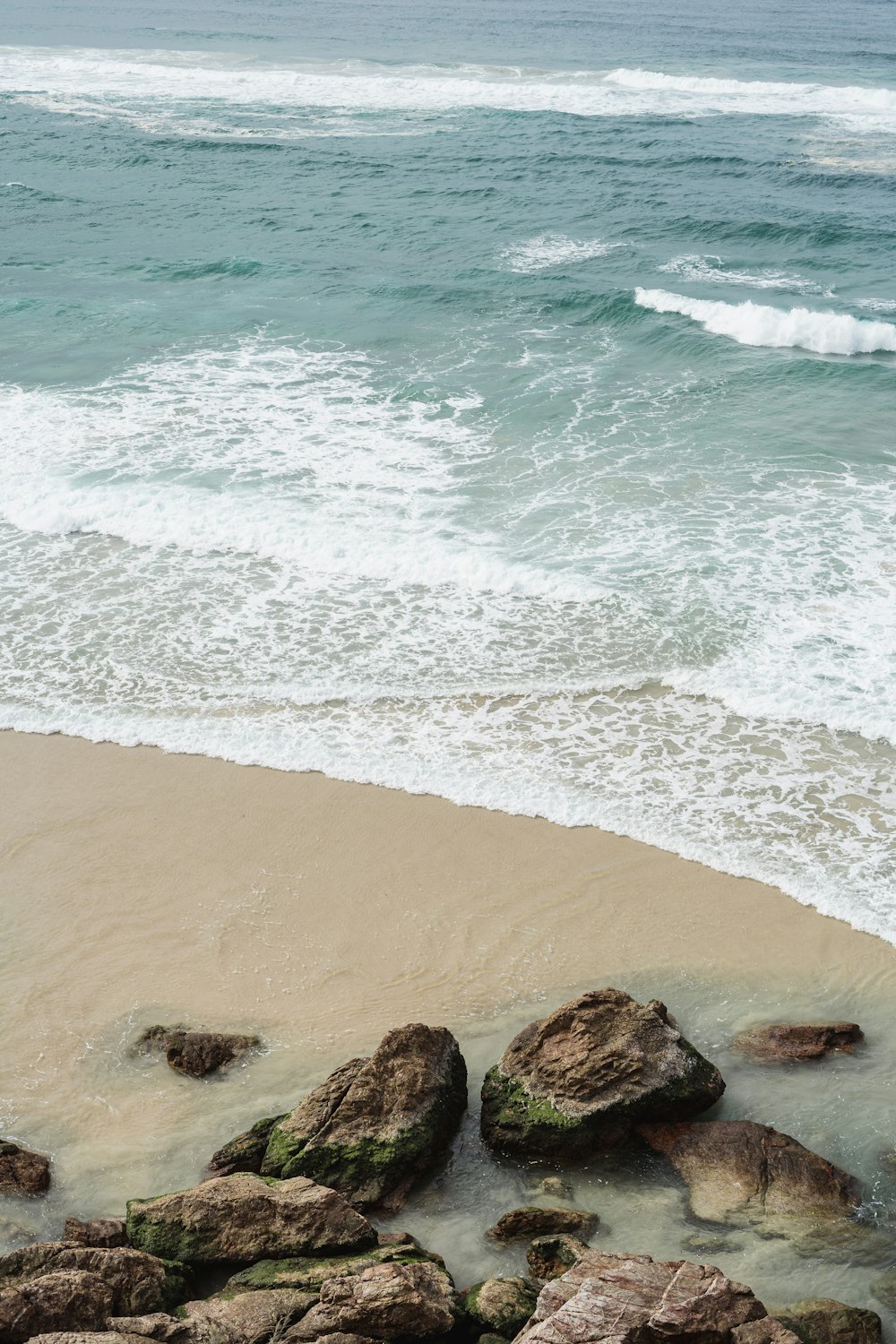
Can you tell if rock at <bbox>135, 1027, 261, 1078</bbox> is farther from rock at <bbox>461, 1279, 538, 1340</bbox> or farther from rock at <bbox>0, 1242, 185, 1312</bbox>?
rock at <bbox>461, 1279, 538, 1340</bbox>

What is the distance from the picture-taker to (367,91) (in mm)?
44188

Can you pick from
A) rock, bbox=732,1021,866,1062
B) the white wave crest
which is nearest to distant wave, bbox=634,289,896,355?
the white wave crest

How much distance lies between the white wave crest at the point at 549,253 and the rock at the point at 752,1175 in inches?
788

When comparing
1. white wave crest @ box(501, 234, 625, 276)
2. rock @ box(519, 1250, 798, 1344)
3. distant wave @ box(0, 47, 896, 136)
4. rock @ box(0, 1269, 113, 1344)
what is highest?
distant wave @ box(0, 47, 896, 136)

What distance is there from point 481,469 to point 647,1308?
1185 cm

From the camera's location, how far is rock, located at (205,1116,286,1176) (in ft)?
19.6

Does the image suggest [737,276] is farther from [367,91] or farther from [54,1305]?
[367,91]

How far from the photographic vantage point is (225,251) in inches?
986

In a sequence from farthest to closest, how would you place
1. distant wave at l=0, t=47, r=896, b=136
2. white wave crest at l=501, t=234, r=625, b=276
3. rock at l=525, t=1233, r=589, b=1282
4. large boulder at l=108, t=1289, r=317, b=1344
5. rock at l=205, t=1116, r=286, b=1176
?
distant wave at l=0, t=47, r=896, b=136 < white wave crest at l=501, t=234, r=625, b=276 < rock at l=205, t=1116, r=286, b=1176 < rock at l=525, t=1233, r=589, b=1282 < large boulder at l=108, t=1289, r=317, b=1344

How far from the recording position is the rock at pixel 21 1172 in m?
5.88

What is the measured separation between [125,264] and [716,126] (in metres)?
22.3

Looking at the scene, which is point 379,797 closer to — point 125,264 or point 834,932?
point 834,932

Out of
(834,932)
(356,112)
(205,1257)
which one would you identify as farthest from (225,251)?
(205,1257)

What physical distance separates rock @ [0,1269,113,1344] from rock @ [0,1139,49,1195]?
3.28ft
